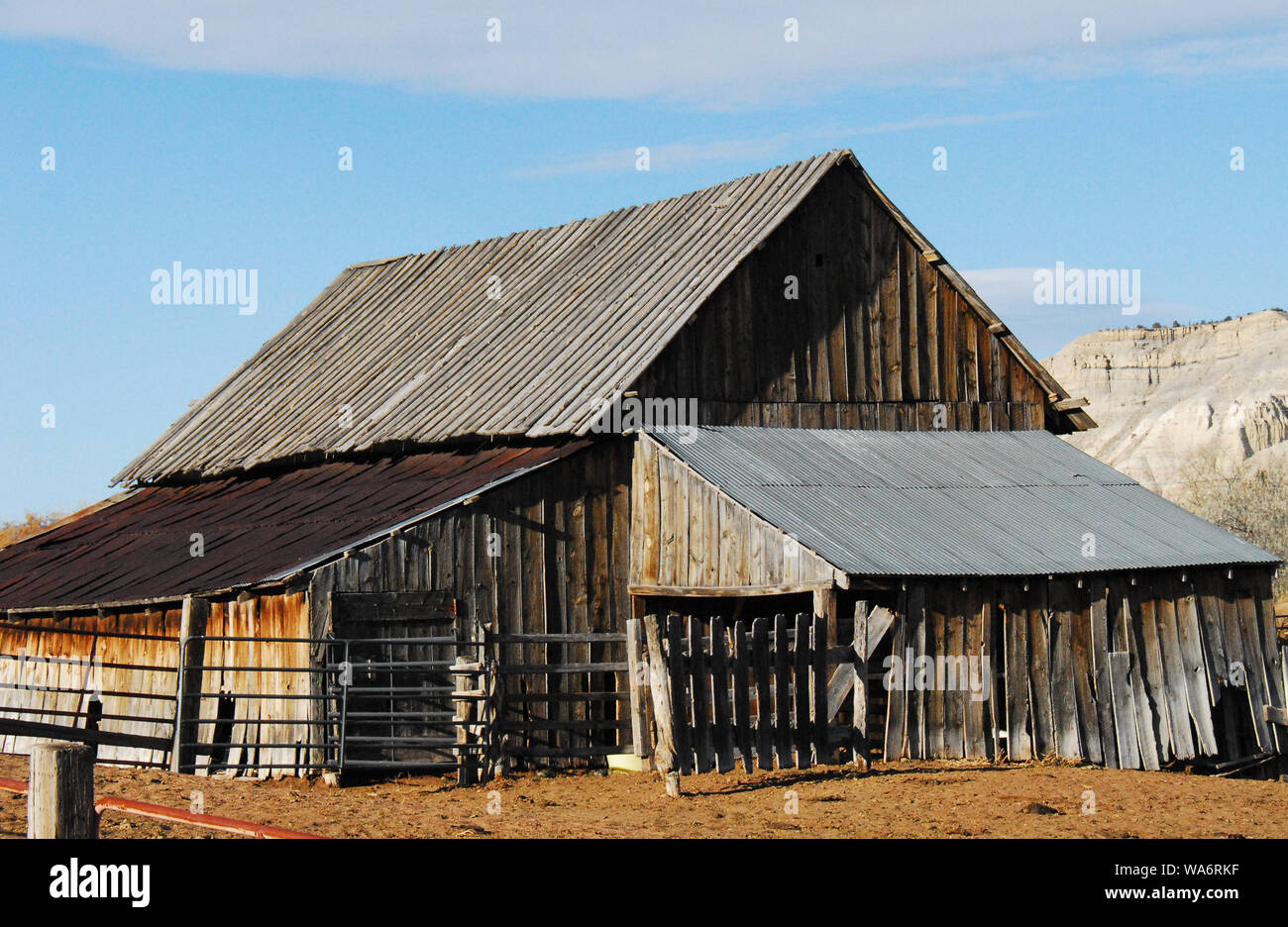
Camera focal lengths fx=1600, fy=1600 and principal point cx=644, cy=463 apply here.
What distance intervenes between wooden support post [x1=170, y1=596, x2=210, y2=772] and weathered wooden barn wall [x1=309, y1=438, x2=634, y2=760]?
186cm

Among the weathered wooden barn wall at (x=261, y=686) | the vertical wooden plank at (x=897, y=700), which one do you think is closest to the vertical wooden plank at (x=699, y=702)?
the vertical wooden plank at (x=897, y=700)

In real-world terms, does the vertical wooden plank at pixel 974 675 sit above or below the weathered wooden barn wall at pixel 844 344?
below

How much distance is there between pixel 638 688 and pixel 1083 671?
5882 millimetres

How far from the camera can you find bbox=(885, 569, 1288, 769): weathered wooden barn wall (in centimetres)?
1884

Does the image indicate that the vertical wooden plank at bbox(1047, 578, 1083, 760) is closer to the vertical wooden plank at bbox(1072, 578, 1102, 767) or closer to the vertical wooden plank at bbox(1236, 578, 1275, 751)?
the vertical wooden plank at bbox(1072, 578, 1102, 767)

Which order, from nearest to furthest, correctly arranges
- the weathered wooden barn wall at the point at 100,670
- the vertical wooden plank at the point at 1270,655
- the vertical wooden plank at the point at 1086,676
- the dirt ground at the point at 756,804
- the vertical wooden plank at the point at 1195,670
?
the dirt ground at the point at 756,804
the vertical wooden plank at the point at 1086,676
the vertical wooden plank at the point at 1195,670
the weathered wooden barn wall at the point at 100,670
the vertical wooden plank at the point at 1270,655

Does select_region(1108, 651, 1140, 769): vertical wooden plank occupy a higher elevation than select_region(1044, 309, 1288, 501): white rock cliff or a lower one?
lower

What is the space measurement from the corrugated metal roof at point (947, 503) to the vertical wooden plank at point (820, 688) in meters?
0.86

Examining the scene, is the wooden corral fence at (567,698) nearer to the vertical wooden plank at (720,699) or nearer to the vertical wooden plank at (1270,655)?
the vertical wooden plank at (720,699)

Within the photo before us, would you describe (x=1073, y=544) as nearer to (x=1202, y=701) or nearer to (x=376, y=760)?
(x=1202, y=701)

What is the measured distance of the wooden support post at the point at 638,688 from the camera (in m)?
17.7

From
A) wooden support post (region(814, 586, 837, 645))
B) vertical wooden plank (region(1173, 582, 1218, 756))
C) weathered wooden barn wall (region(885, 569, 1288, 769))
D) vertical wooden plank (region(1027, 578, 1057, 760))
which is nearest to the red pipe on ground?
wooden support post (region(814, 586, 837, 645))

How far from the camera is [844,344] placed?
24953 millimetres
